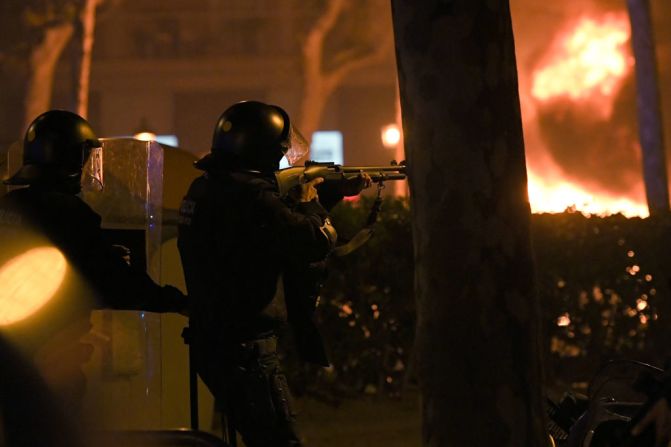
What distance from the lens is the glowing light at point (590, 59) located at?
18.0 metres

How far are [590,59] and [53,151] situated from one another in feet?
52.9

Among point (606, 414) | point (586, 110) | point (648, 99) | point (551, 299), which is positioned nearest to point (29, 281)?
point (606, 414)

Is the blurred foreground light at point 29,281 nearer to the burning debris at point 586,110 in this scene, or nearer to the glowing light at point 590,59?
the burning debris at point 586,110

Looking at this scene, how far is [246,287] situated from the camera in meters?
3.35

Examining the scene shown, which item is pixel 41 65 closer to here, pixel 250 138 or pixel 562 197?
pixel 562 197

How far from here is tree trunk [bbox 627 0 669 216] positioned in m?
12.0

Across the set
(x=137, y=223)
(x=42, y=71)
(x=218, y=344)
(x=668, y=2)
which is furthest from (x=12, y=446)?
(x=668, y=2)

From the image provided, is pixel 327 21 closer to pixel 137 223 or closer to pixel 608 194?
pixel 608 194

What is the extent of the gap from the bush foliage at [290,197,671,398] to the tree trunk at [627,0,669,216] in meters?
3.86

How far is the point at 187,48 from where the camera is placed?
3384 centimetres

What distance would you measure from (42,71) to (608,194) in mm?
10293

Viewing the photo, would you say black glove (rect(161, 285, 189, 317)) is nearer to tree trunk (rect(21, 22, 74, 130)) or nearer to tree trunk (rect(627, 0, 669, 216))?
tree trunk (rect(627, 0, 669, 216))

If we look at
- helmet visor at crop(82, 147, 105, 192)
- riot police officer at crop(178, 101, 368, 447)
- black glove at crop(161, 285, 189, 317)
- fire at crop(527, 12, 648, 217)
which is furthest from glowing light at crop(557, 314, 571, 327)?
fire at crop(527, 12, 648, 217)

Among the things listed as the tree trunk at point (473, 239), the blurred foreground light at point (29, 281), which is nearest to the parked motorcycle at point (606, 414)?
the tree trunk at point (473, 239)
